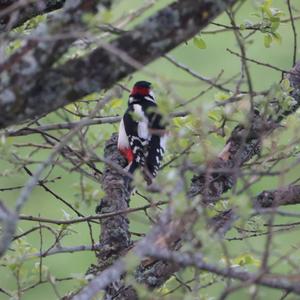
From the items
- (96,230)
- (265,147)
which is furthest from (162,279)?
(96,230)

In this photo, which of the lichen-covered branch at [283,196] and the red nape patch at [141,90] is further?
the red nape patch at [141,90]

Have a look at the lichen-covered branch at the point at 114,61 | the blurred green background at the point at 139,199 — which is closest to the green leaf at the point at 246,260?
the lichen-covered branch at the point at 114,61

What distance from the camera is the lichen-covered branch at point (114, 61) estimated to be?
259cm

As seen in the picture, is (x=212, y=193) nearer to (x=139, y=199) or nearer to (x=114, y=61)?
(x=114, y=61)

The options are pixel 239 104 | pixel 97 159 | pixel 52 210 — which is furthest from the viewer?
pixel 52 210

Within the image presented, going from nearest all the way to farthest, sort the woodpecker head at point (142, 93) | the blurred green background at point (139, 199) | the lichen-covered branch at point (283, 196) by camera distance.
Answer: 1. the lichen-covered branch at point (283, 196)
2. the woodpecker head at point (142, 93)
3. the blurred green background at point (139, 199)

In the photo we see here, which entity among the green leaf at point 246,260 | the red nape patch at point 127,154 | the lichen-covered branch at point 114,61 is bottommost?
the green leaf at point 246,260

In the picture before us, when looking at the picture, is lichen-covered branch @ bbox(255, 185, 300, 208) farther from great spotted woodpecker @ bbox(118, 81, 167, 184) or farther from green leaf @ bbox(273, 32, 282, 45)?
great spotted woodpecker @ bbox(118, 81, 167, 184)

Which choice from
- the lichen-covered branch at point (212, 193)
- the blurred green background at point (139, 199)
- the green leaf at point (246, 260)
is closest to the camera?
the lichen-covered branch at point (212, 193)

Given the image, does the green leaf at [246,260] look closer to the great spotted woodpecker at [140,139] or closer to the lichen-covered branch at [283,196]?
the lichen-covered branch at [283,196]

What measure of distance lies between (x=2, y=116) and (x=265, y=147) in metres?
1.57

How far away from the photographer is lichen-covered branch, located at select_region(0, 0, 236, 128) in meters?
2.59

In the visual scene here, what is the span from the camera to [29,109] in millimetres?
2621

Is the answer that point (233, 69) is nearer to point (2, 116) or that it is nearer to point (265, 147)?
point (265, 147)
